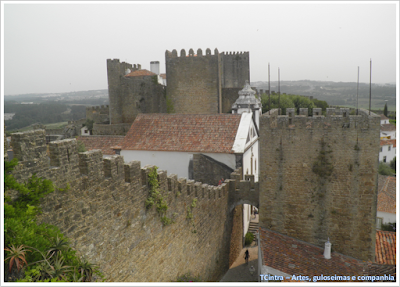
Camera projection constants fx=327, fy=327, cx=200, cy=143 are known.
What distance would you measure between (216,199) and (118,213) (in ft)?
20.6

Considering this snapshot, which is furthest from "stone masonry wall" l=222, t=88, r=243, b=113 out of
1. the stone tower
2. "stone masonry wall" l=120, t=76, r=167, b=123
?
"stone masonry wall" l=120, t=76, r=167, b=123

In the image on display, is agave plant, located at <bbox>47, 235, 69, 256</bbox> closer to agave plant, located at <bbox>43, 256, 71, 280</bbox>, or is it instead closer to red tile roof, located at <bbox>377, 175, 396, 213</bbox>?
agave plant, located at <bbox>43, 256, 71, 280</bbox>

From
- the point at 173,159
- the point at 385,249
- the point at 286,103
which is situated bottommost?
the point at 385,249

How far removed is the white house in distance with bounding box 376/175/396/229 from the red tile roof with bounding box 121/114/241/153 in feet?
46.4

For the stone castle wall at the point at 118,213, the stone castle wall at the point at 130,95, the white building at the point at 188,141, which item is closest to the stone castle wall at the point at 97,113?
the stone castle wall at the point at 130,95

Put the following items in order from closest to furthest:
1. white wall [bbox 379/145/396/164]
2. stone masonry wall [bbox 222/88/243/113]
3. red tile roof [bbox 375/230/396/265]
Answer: red tile roof [bbox 375/230/396/265]
stone masonry wall [bbox 222/88/243/113]
white wall [bbox 379/145/396/164]

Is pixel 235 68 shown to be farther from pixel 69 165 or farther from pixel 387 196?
pixel 69 165

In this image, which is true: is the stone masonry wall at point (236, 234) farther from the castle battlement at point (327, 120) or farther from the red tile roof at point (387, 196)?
the red tile roof at point (387, 196)

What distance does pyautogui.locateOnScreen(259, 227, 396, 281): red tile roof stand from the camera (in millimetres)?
10742

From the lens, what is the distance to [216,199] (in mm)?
13031

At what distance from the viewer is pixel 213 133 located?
17062 millimetres

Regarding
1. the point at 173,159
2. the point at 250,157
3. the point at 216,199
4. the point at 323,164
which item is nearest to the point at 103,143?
the point at 173,159

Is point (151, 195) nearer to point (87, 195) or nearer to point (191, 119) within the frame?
point (87, 195)

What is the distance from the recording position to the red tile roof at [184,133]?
54.2ft
